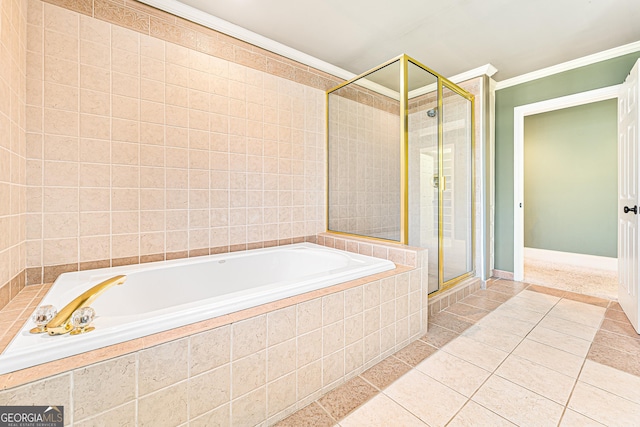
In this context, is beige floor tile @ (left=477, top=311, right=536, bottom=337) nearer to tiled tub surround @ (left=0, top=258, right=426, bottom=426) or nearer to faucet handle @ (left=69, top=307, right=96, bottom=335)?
tiled tub surround @ (left=0, top=258, right=426, bottom=426)

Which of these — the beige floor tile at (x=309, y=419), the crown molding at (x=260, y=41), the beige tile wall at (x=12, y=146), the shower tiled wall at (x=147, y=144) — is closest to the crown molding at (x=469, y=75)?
the crown molding at (x=260, y=41)

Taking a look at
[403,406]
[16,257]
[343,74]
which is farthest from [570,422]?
[343,74]

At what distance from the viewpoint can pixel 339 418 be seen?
1.25 m

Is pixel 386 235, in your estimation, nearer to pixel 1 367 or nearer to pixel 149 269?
pixel 149 269

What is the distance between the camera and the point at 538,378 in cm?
152

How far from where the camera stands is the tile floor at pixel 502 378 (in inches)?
49.4

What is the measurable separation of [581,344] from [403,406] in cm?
146

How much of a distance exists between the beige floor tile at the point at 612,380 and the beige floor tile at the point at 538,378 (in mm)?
111

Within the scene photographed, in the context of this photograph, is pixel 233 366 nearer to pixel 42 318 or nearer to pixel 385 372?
pixel 42 318

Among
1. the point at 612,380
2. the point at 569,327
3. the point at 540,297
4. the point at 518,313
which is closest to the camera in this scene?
the point at 612,380

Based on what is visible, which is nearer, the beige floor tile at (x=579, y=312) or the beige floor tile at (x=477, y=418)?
the beige floor tile at (x=477, y=418)

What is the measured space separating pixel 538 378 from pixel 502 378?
7.7 inches

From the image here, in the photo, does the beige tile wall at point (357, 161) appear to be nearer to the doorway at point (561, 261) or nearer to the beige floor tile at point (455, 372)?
the beige floor tile at point (455, 372)

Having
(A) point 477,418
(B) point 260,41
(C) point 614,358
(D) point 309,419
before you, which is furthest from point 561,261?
(B) point 260,41
